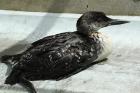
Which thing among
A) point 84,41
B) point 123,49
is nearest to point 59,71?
point 84,41

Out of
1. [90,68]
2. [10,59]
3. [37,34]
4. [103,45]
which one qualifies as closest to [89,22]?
[103,45]

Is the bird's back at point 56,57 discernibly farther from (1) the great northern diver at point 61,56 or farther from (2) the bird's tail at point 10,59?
(2) the bird's tail at point 10,59

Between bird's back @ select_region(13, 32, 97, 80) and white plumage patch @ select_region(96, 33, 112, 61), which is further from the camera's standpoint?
white plumage patch @ select_region(96, 33, 112, 61)

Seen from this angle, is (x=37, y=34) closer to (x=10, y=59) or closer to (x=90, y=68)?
(x=10, y=59)

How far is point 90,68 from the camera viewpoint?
5.89 m

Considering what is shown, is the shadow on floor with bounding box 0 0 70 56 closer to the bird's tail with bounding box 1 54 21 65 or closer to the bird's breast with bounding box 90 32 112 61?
the bird's tail with bounding box 1 54 21 65

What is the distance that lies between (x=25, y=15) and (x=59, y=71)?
2470mm

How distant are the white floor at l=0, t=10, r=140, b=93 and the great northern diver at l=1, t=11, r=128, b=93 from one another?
0.33ft

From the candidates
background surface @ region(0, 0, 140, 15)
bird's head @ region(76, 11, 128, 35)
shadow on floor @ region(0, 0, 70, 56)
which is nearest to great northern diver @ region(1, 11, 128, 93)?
bird's head @ region(76, 11, 128, 35)

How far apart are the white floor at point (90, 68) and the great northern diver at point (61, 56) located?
101 mm

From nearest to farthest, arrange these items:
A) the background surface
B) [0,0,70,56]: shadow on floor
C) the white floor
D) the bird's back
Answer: the white floor
the bird's back
[0,0,70,56]: shadow on floor
the background surface

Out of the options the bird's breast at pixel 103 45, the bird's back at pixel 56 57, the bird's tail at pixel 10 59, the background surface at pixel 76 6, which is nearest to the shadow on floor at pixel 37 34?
the bird's tail at pixel 10 59

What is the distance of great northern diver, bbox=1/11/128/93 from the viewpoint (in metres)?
5.56

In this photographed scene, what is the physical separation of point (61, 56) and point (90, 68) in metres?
0.51
